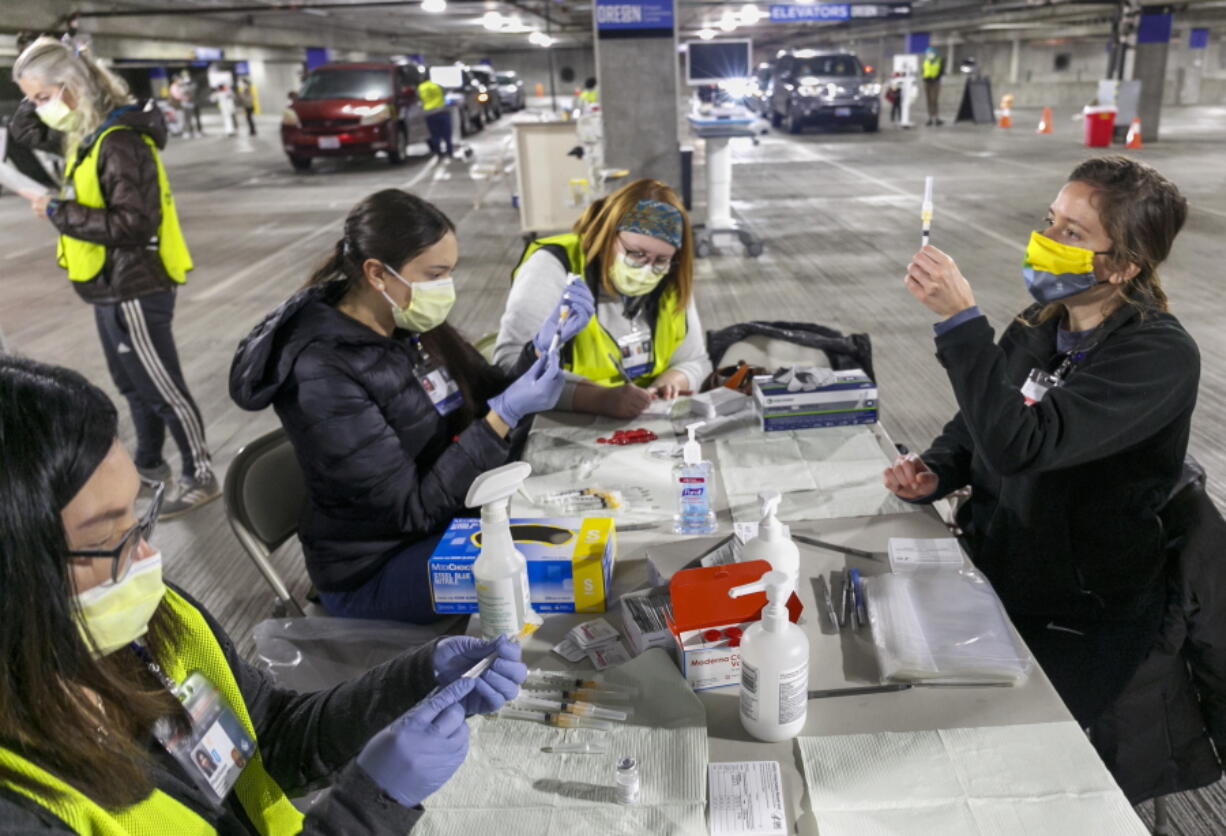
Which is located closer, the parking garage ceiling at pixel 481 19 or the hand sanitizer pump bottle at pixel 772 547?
the hand sanitizer pump bottle at pixel 772 547

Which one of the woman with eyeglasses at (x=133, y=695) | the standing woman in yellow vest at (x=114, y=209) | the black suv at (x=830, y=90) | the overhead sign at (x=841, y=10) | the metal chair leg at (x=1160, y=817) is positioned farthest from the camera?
the overhead sign at (x=841, y=10)

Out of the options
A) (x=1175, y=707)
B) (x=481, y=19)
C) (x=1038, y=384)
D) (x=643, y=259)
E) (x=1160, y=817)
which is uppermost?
(x=481, y=19)

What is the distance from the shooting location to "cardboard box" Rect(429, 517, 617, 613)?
1517 mm

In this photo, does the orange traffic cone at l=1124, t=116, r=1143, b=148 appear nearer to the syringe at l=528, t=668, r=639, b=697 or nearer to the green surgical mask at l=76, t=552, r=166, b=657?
the syringe at l=528, t=668, r=639, b=697

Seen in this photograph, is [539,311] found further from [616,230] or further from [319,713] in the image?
[319,713]

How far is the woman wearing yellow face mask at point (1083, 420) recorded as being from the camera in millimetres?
1602

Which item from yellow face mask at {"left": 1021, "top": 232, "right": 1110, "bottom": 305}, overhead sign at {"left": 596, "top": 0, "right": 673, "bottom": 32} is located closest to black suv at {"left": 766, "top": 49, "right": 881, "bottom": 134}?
overhead sign at {"left": 596, "top": 0, "right": 673, "bottom": 32}

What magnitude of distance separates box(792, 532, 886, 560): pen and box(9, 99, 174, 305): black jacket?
2760 millimetres

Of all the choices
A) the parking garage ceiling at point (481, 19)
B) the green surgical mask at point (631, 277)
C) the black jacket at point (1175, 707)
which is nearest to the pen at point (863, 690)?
the black jacket at point (1175, 707)

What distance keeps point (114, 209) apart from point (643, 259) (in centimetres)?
200

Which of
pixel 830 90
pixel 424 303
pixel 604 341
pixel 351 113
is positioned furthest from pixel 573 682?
pixel 830 90

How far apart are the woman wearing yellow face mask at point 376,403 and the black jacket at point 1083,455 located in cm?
99

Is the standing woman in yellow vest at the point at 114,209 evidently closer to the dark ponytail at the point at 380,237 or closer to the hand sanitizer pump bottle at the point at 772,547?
the dark ponytail at the point at 380,237

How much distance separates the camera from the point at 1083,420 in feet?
5.23
